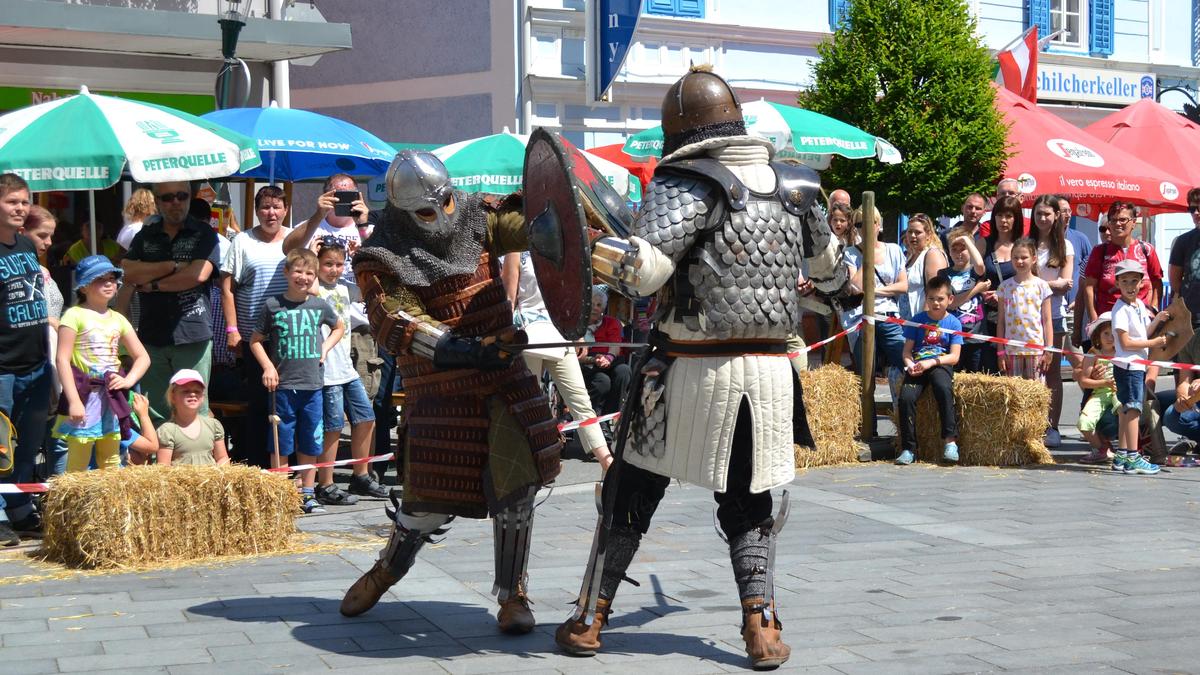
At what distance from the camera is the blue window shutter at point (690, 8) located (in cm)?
2186

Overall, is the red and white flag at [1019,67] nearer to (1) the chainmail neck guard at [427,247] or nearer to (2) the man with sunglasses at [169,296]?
(2) the man with sunglasses at [169,296]

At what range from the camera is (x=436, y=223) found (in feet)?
17.6

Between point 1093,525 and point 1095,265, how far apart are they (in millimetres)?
3828

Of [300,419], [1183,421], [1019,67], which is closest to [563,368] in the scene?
[300,419]

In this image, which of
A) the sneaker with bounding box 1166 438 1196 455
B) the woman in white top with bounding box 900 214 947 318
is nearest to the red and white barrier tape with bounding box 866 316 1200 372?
the woman in white top with bounding box 900 214 947 318

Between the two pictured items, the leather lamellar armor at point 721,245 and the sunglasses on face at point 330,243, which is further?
the sunglasses on face at point 330,243

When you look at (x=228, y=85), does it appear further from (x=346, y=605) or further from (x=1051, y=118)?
(x=1051, y=118)

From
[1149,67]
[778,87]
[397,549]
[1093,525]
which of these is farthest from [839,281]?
[1149,67]

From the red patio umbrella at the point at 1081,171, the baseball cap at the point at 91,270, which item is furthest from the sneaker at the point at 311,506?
the red patio umbrella at the point at 1081,171

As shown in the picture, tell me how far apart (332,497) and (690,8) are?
14658 mm

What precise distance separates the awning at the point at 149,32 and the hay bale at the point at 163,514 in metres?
8.35

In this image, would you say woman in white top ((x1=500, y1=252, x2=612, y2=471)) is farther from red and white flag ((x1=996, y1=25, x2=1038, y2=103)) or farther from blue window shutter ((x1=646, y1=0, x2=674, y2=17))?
red and white flag ((x1=996, y1=25, x2=1038, y2=103))

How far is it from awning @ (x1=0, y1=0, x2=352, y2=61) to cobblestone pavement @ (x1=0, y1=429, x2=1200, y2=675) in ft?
26.2

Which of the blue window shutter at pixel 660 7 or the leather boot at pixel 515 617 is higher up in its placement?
the blue window shutter at pixel 660 7
